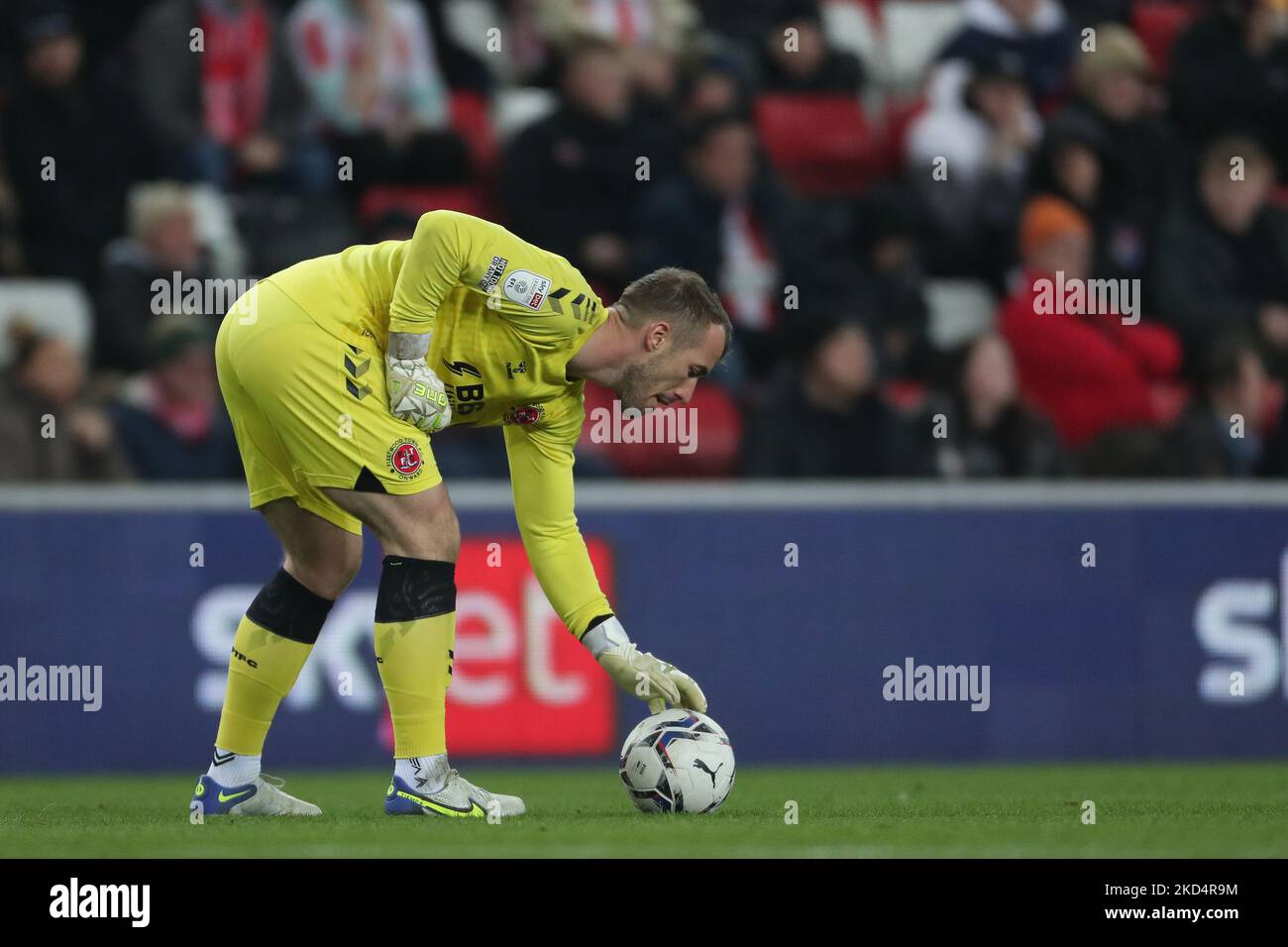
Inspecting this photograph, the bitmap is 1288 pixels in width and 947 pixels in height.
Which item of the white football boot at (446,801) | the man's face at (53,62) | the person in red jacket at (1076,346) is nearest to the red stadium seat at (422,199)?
the man's face at (53,62)

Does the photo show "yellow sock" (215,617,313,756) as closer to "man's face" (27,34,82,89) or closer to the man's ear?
the man's ear

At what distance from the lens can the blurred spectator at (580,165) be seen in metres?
11.0

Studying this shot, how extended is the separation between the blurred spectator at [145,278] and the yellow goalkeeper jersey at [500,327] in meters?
4.25

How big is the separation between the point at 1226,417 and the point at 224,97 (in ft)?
19.0

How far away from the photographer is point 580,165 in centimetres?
1123

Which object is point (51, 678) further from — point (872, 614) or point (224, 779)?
point (872, 614)

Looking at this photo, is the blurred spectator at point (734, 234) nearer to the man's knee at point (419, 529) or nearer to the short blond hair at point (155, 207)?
the short blond hair at point (155, 207)

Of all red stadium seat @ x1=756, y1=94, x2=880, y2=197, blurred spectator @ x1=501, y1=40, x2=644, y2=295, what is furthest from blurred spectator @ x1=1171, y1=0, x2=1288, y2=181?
blurred spectator @ x1=501, y1=40, x2=644, y2=295

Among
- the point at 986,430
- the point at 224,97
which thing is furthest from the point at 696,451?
the point at 224,97

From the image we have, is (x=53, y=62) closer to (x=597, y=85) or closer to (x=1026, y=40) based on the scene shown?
(x=597, y=85)

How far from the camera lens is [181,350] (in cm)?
983

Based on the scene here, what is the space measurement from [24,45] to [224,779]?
6177 mm

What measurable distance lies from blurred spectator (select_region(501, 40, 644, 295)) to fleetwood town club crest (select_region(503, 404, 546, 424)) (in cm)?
456

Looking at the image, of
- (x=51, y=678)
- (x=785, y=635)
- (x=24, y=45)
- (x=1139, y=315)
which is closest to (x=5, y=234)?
(x=24, y=45)
